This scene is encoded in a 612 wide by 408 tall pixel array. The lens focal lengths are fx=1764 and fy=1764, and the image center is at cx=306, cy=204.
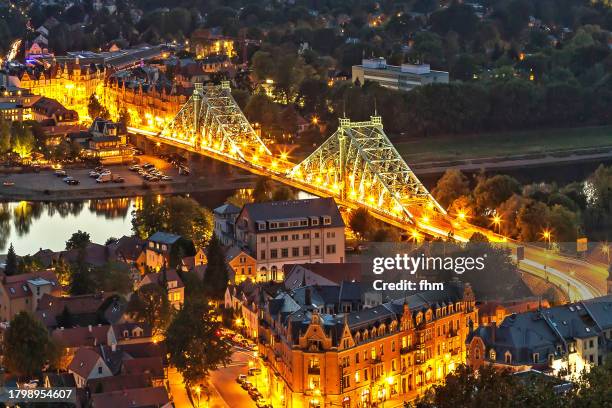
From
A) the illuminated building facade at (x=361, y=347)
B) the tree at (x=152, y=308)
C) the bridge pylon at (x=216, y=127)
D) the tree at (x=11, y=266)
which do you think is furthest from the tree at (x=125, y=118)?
the illuminated building facade at (x=361, y=347)

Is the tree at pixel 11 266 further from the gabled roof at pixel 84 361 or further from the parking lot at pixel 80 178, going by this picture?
the parking lot at pixel 80 178

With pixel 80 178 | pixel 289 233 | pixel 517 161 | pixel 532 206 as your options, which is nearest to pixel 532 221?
pixel 532 206

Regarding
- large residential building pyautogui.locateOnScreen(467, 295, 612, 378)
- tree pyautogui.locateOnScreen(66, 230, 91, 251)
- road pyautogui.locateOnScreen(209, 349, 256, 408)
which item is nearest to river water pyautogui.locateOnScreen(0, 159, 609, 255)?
tree pyautogui.locateOnScreen(66, 230, 91, 251)

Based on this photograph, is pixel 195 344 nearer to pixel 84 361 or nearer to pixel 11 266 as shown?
pixel 84 361

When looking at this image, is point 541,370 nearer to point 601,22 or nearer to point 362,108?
point 362,108

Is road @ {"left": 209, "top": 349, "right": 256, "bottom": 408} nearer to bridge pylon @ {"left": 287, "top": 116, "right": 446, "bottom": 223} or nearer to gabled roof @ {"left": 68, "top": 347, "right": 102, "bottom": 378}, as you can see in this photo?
gabled roof @ {"left": 68, "top": 347, "right": 102, "bottom": 378}
